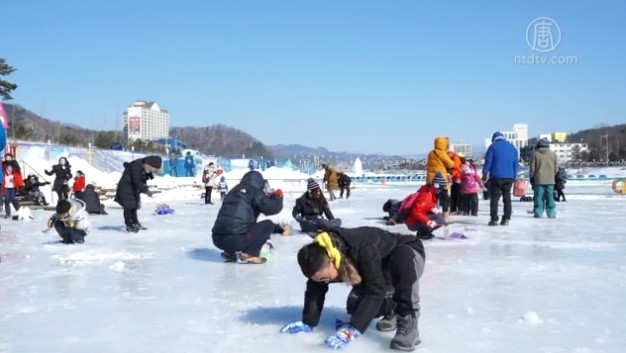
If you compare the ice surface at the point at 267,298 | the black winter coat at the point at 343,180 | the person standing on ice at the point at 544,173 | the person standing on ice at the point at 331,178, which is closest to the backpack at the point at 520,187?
the person standing on ice at the point at 544,173

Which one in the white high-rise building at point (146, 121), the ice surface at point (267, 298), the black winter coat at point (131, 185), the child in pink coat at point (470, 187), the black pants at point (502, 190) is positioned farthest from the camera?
the white high-rise building at point (146, 121)

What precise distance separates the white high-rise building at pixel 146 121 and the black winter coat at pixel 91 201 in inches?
4377

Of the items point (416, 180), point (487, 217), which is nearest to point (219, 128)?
point (416, 180)

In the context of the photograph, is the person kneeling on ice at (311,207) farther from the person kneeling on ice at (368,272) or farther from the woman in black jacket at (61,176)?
the woman in black jacket at (61,176)

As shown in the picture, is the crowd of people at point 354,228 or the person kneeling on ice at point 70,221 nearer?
the crowd of people at point 354,228

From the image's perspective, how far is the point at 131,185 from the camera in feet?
31.1

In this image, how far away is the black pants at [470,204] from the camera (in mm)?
12250

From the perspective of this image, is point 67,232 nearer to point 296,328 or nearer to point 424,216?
point 424,216

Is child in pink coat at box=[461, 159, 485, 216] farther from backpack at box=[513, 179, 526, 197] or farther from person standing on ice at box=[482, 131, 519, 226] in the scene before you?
backpack at box=[513, 179, 526, 197]

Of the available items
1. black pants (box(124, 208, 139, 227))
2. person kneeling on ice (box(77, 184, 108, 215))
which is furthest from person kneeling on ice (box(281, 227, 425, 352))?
person kneeling on ice (box(77, 184, 108, 215))

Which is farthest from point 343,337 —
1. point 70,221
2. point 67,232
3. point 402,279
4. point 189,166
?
point 189,166

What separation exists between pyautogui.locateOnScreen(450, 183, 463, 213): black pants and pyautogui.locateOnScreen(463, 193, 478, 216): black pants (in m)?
0.22

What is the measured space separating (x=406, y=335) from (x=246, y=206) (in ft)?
10.8

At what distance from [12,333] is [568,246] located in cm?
603
